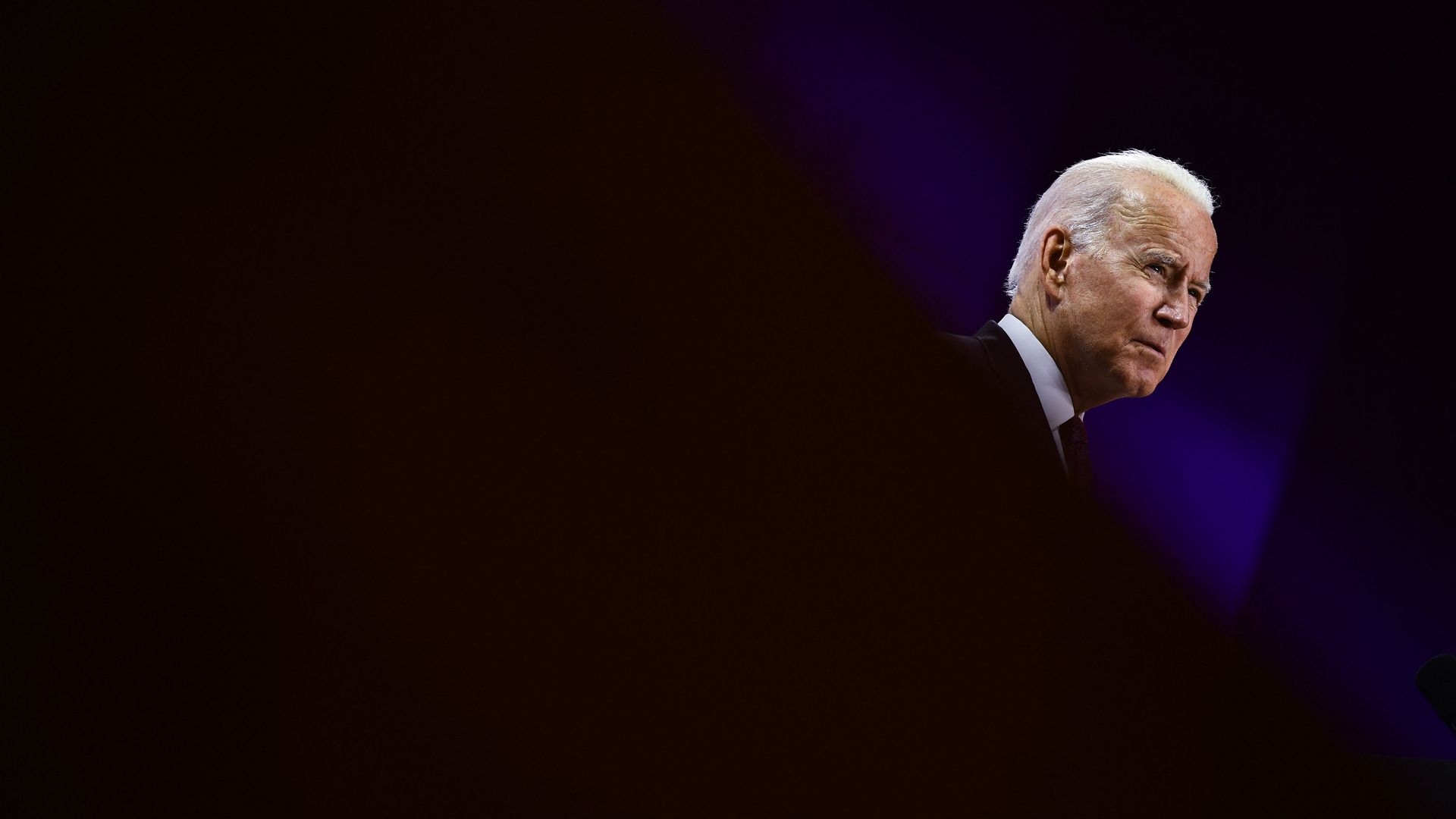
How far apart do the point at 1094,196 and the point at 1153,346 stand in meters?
0.26

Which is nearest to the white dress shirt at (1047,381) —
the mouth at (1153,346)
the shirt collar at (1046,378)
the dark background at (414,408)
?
the shirt collar at (1046,378)

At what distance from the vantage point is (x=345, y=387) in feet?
1.67

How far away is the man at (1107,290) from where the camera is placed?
1185 mm

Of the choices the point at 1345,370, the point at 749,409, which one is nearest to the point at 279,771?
the point at 749,409

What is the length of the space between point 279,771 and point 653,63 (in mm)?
548

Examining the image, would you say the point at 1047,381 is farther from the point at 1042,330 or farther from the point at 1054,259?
the point at 1054,259

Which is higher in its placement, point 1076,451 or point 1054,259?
point 1054,259

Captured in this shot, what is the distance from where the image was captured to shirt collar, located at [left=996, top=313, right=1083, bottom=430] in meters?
1.18

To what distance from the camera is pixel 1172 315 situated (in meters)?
1.20

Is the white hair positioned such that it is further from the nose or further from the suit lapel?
the suit lapel

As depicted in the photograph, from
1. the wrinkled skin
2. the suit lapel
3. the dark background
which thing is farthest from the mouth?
the dark background

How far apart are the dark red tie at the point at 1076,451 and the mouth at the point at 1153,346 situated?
140 mm

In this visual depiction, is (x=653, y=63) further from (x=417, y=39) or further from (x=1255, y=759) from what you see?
(x=1255, y=759)

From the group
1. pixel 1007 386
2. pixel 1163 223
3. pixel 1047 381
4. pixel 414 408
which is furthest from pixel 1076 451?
pixel 414 408
